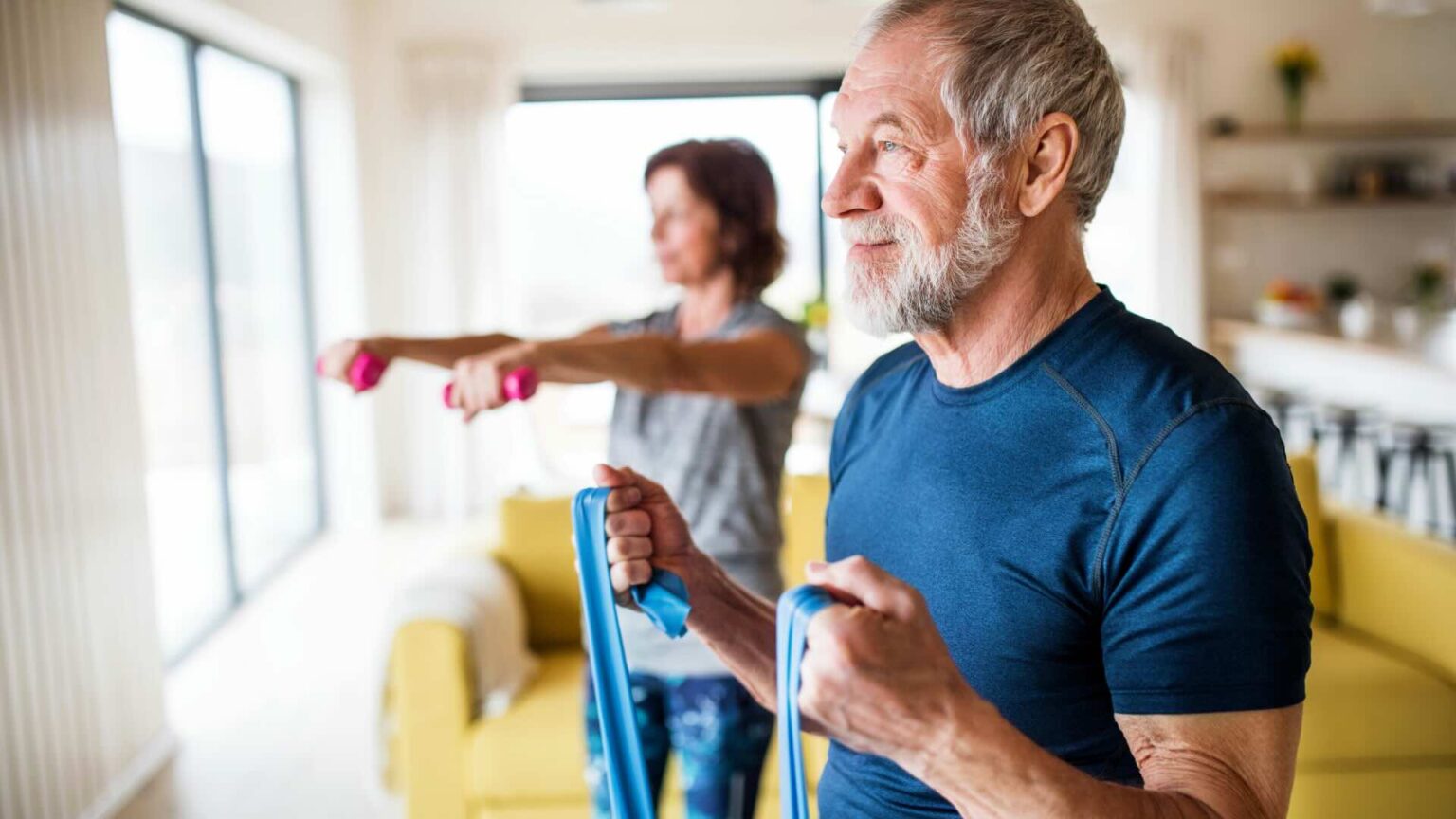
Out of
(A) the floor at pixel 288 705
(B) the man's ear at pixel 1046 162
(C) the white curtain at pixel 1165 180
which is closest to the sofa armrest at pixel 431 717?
(A) the floor at pixel 288 705

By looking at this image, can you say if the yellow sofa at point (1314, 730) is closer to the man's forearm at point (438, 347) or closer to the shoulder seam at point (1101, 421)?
the man's forearm at point (438, 347)

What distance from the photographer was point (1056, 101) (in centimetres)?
100

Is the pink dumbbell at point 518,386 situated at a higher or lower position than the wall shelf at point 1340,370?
higher

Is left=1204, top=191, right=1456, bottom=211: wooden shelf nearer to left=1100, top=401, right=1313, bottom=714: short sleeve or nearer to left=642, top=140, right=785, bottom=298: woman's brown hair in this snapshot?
left=642, top=140, right=785, bottom=298: woman's brown hair

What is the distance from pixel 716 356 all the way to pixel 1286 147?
6.51 meters

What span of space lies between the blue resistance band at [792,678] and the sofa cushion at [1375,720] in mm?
2183

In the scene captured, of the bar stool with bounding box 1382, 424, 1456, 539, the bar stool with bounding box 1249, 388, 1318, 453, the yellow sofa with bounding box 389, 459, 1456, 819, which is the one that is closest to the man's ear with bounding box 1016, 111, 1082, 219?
the yellow sofa with bounding box 389, 459, 1456, 819

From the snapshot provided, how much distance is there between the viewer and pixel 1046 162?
3.35 ft

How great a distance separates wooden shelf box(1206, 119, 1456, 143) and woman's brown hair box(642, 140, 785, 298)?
5785 millimetres

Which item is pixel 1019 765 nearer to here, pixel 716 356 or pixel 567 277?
pixel 716 356

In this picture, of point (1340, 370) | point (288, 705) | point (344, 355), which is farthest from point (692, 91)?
point (344, 355)

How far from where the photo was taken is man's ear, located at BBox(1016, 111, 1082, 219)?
1.01 m

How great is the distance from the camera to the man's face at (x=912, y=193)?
102cm

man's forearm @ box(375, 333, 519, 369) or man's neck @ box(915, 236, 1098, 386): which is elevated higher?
man's neck @ box(915, 236, 1098, 386)
